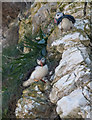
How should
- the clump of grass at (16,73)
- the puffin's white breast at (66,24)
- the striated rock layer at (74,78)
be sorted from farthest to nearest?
the clump of grass at (16,73), the puffin's white breast at (66,24), the striated rock layer at (74,78)

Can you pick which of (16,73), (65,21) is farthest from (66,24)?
(16,73)

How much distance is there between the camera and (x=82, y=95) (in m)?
1.17

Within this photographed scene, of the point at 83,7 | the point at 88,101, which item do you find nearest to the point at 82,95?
the point at 88,101

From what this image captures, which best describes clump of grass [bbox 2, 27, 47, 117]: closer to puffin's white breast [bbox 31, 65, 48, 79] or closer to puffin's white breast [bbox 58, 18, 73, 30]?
puffin's white breast [bbox 31, 65, 48, 79]

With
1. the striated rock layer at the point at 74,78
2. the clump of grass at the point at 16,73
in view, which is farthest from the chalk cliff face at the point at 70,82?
the clump of grass at the point at 16,73

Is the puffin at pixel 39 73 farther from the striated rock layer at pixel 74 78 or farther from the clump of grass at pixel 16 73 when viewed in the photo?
the striated rock layer at pixel 74 78

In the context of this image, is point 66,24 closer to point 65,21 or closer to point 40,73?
point 65,21

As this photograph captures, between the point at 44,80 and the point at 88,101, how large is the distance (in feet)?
3.06

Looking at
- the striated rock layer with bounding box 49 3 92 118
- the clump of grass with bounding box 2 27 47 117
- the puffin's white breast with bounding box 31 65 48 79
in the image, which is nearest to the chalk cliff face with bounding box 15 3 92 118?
the striated rock layer with bounding box 49 3 92 118

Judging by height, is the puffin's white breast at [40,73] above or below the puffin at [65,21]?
below

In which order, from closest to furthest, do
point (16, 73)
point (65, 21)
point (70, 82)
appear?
point (70, 82) → point (65, 21) → point (16, 73)

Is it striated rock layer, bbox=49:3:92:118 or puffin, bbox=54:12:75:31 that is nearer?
striated rock layer, bbox=49:3:92:118

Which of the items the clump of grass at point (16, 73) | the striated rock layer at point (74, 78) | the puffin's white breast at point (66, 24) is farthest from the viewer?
the clump of grass at point (16, 73)

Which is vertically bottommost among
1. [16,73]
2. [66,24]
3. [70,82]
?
[16,73]
